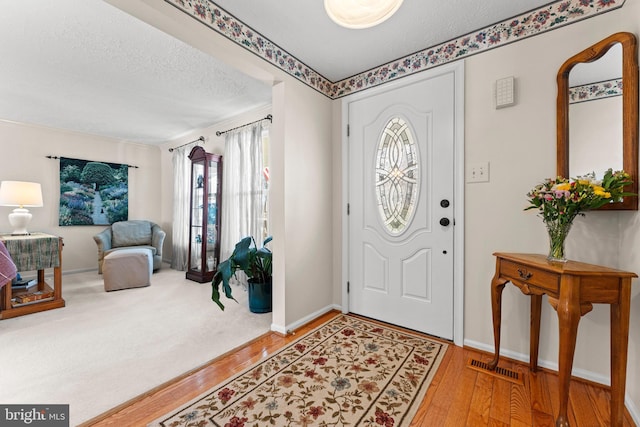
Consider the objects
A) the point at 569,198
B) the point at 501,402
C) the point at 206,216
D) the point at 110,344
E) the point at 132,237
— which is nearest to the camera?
the point at 569,198

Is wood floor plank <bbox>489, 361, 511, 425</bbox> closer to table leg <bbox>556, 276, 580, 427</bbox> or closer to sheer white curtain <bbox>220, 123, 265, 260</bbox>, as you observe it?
table leg <bbox>556, 276, 580, 427</bbox>

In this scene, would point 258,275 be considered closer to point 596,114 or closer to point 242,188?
point 242,188

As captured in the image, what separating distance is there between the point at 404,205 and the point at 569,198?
1103 mm

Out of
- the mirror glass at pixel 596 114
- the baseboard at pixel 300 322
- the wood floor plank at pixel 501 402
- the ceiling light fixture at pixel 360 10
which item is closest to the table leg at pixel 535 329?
the wood floor plank at pixel 501 402

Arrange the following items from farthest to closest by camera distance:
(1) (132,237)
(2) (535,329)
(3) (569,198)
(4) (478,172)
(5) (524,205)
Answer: (1) (132,237), (4) (478,172), (5) (524,205), (2) (535,329), (3) (569,198)

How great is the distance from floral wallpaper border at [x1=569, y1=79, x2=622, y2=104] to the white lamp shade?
17.8 ft

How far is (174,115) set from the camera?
3674mm

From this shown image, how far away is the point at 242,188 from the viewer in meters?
3.56

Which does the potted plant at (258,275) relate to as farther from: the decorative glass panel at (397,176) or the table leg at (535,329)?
the table leg at (535,329)

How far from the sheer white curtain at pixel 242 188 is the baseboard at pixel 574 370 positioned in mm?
2464

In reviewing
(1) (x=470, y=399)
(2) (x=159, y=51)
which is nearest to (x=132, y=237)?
(2) (x=159, y=51)

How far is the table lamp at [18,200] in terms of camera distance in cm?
314

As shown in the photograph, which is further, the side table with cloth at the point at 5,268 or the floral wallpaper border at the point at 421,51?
the side table with cloth at the point at 5,268

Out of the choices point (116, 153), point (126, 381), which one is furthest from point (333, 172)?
point (116, 153)
